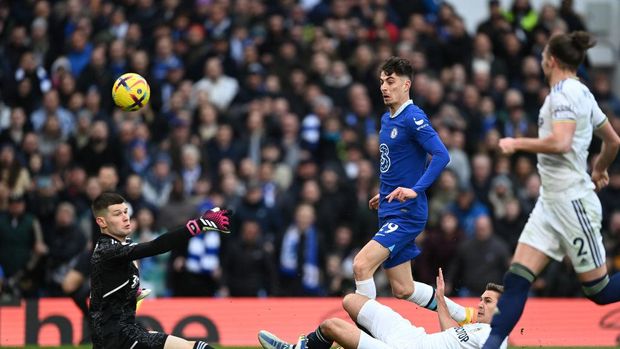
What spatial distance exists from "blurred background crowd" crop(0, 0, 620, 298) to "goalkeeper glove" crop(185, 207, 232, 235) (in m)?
5.28

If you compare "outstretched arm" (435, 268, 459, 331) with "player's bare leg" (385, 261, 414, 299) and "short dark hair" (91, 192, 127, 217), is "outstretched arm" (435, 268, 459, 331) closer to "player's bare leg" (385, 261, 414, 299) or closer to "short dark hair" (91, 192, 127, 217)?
"player's bare leg" (385, 261, 414, 299)

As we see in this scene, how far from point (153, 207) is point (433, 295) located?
630cm

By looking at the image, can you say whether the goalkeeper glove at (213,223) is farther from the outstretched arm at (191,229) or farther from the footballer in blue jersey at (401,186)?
the footballer in blue jersey at (401,186)

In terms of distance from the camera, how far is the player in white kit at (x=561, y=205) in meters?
8.66

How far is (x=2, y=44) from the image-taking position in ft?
61.1

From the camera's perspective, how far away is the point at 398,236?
9.93 meters

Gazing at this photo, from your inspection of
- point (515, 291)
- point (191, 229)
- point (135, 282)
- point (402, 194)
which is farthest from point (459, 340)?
point (135, 282)

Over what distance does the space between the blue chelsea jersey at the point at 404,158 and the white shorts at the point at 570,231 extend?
4.70 feet

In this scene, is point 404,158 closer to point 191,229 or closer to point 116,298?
point 191,229

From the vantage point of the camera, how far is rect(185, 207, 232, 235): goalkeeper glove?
Result: 8.55 m

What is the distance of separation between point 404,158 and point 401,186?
0.26 m

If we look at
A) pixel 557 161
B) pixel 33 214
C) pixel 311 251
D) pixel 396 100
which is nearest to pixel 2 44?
pixel 33 214

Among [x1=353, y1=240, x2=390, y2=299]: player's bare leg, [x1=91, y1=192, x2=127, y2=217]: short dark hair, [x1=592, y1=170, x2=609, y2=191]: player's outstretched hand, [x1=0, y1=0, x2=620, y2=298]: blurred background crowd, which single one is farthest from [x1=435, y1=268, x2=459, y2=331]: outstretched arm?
[x1=0, y1=0, x2=620, y2=298]: blurred background crowd

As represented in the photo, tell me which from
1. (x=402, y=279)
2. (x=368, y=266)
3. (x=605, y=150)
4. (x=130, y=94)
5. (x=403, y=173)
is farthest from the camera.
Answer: (x=130, y=94)
